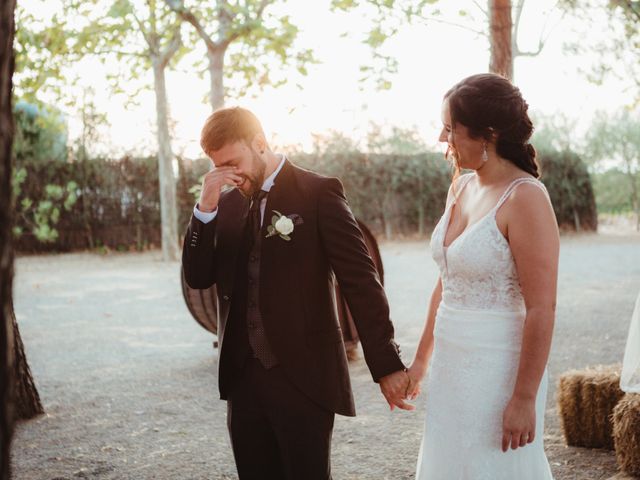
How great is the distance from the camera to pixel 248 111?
8.86ft

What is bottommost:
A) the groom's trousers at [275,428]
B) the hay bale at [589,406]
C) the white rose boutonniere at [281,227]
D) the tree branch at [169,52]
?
the hay bale at [589,406]

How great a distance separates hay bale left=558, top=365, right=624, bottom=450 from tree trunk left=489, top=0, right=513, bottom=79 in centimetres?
356

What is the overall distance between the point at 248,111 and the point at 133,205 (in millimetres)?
20297

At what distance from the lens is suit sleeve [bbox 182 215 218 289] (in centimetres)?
273

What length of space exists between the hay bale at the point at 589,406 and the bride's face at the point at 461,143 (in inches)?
106

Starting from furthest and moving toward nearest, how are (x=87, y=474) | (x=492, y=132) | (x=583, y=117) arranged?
(x=583, y=117), (x=87, y=474), (x=492, y=132)

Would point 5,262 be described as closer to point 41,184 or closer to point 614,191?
point 41,184

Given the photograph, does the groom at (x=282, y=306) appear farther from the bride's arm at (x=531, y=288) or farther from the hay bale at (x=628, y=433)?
the hay bale at (x=628, y=433)

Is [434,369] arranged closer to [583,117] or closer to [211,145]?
[211,145]

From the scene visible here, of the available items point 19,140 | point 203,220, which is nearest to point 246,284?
point 203,220

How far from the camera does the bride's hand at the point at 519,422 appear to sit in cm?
230

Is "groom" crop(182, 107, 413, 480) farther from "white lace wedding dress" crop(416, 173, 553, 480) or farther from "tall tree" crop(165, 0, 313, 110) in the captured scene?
"tall tree" crop(165, 0, 313, 110)

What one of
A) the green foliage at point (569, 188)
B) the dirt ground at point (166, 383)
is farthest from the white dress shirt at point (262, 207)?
the green foliage at point (569, 188)

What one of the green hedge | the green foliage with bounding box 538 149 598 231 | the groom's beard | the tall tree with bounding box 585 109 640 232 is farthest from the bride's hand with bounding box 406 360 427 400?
the tall tree with bounding box 585 109 640 232
